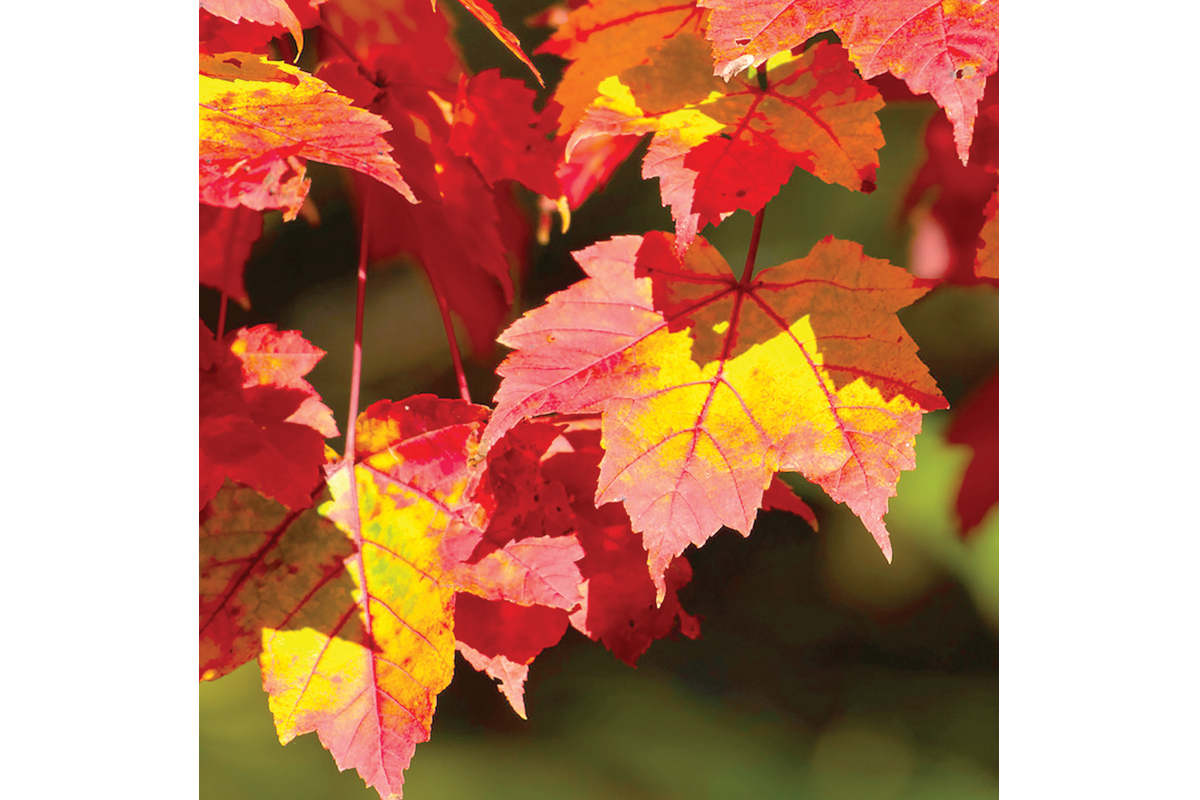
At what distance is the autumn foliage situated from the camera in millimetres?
442

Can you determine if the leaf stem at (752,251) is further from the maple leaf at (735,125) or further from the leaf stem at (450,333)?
the leaf stem at (450,333)

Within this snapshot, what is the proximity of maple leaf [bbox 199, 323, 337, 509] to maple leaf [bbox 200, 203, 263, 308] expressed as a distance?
0.11 metres

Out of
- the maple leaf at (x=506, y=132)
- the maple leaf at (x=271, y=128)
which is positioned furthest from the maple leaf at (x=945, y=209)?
the maple leaf at (x=271, y=128)

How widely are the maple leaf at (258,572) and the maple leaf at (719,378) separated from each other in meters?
0.17

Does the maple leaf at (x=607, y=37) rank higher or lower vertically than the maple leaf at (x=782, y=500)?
higher

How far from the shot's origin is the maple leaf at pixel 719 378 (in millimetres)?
449

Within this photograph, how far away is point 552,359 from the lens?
45cm

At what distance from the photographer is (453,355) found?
64 cm

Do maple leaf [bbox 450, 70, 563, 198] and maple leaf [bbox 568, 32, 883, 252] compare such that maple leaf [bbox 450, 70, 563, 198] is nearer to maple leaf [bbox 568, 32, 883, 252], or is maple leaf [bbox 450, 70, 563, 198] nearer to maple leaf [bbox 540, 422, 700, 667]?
maple leaf [bbox 568, 32, 883, 252]

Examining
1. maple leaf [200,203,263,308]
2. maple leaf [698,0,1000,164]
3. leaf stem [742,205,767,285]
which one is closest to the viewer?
maple leaf [698,0,1000,164]

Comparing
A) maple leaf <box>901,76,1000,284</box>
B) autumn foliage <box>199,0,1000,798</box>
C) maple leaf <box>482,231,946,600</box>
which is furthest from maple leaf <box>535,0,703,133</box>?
maple leaf <box>901,76,1000,284</box>

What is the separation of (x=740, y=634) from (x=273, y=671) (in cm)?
40

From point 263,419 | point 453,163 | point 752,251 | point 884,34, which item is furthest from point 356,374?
point 884,34

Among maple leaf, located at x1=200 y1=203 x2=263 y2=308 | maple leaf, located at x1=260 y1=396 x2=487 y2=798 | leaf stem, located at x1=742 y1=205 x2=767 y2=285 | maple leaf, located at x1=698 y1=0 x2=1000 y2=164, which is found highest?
maple leaf, located at x1=698 y1=0 x2=1000 y2=164
